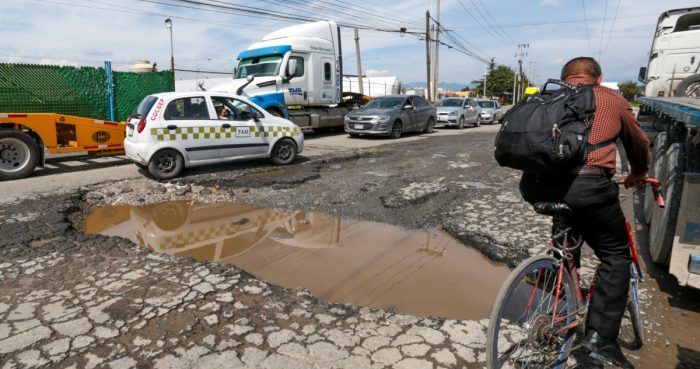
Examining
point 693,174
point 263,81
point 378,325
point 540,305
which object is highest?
point 263,81

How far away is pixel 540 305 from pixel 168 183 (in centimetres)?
642

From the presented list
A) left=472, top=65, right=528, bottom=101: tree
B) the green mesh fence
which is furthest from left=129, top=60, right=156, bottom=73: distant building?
left=472, top=65, right=528, bottom=101: tree

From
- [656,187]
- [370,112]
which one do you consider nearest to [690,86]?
[656,187]

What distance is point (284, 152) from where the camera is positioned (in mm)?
9352

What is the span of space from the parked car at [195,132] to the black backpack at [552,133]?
6.64 meters

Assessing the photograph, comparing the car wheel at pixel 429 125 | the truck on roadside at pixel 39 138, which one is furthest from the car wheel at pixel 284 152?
the car wheel at pixel 429 125

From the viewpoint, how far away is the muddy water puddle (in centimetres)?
357

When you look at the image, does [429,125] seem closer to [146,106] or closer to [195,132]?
[195,132]

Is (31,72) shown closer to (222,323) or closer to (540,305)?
(222,323)

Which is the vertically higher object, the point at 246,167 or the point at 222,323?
the point at 246,167

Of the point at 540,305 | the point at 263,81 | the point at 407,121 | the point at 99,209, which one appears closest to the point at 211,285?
the point at 540,305

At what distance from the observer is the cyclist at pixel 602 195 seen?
2.20 meters

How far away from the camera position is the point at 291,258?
4344 mm

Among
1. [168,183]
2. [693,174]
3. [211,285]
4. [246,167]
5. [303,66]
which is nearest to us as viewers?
[693,174]
